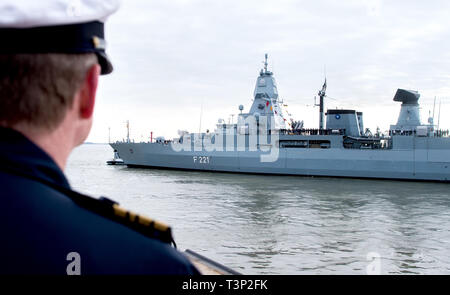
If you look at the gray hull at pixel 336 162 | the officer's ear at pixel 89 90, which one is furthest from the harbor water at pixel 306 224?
the officer's ear at pixel 89 90

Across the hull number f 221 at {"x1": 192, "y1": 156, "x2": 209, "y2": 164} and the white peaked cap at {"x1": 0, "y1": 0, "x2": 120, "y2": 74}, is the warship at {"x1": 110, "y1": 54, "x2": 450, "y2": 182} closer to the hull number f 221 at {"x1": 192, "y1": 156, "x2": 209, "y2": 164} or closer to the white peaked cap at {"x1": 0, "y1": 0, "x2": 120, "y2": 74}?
the hull number f 221 at {"x1": 192, "y1": 156, "x2": 209, "y2": 164}

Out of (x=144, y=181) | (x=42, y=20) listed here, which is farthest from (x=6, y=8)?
(x=144, y=181)

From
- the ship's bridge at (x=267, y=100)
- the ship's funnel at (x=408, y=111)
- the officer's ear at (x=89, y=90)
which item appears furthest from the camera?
the ship's bridge at (x=267, y=100)

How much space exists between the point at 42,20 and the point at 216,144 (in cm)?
3018

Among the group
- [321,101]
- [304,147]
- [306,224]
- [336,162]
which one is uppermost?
[321,101]

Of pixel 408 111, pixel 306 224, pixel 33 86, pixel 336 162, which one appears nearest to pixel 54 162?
pixel 33 86

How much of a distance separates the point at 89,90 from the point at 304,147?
2880 cm

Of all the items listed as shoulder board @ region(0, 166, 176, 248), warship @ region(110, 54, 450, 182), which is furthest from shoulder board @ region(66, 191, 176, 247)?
warship @ region(110, 54, 450, 182)

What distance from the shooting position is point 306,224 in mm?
11914

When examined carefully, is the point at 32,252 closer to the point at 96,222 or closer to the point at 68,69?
the point at 96,222

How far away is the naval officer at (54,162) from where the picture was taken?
65 cm

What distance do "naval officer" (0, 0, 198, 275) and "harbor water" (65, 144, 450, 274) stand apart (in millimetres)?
7297

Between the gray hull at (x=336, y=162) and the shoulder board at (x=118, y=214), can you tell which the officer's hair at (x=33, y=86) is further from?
the gray hull at (x=336, y=162)

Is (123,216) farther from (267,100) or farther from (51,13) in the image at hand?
(267,100)
